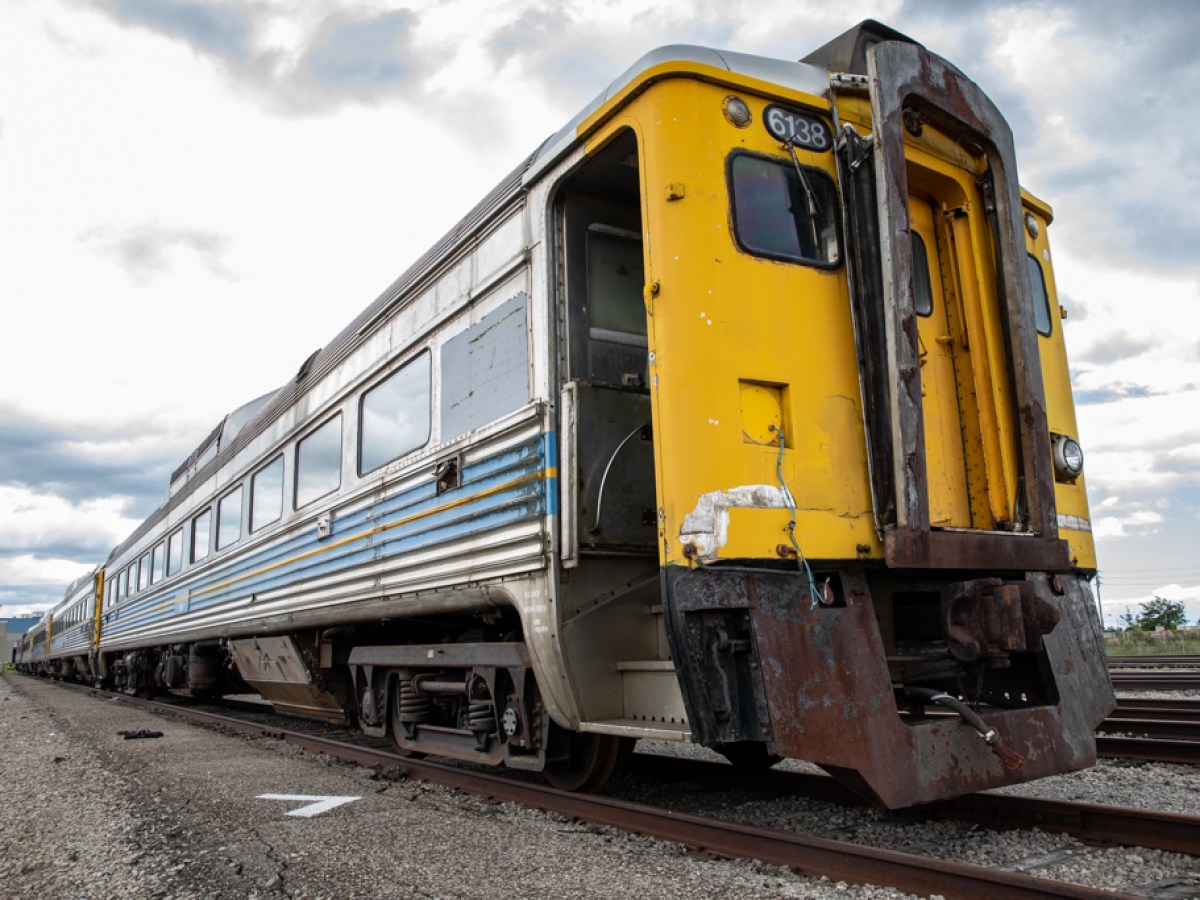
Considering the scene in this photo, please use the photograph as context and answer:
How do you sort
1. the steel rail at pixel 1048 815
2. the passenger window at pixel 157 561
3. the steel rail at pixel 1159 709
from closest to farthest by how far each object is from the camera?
the steel rail at pixel 1048 815
the steel rail at pixel 1159 709
the passenger window at pixel 157 561

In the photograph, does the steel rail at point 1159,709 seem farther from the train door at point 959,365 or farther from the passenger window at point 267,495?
the passenger window at point 267,495

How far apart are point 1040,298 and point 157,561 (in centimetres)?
1325

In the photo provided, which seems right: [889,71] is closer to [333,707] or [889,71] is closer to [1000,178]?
[1000,178]

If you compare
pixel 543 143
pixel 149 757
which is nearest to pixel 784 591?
pixel 543 143

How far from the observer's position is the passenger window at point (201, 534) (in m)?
11.2

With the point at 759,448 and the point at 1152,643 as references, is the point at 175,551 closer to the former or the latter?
the point at 759,448

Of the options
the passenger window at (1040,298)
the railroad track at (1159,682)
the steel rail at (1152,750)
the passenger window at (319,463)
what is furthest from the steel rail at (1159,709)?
the passenger window at (319,463)

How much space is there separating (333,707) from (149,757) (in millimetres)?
1383

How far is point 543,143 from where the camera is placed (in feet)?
15.6

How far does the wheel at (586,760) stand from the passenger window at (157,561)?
10.7m

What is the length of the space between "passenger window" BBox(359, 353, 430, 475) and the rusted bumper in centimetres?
266

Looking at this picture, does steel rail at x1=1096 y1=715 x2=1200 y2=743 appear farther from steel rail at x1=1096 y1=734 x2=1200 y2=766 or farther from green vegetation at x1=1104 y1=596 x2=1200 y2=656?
green vegetation at x1=1104 y1=596 x2=1200 y2=656

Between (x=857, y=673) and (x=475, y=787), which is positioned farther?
(x=475, y=787)

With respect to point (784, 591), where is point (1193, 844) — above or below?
below
